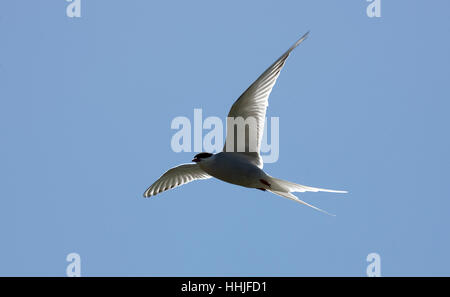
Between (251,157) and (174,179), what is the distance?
1.83 m

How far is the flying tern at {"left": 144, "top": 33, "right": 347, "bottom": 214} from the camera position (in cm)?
897

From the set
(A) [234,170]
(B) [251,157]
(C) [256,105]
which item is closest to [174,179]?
(B) [251,157]

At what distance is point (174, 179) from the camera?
423 inches

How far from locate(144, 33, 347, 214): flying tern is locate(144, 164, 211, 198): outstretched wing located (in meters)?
1.36

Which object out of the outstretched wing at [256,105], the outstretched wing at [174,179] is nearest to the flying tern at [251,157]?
the outstretched wing at [256,105]

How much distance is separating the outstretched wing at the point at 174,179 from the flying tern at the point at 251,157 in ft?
4.45

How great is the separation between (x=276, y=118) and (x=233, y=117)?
0.70 m

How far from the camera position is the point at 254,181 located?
9.03 metres

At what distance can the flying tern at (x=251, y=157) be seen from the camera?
8.97 m

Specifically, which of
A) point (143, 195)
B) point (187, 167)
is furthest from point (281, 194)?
point (143, 195)

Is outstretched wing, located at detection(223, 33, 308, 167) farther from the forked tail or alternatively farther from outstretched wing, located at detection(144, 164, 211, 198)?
outstretched wing, located at detection(144, 164, 211, 198)

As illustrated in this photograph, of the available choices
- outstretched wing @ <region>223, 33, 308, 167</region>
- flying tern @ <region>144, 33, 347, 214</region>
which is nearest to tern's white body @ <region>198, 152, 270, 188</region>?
flying tern @ <region>144, 33, 347, 214</region>

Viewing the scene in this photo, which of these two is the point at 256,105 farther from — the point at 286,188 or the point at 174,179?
the point at 174,179
